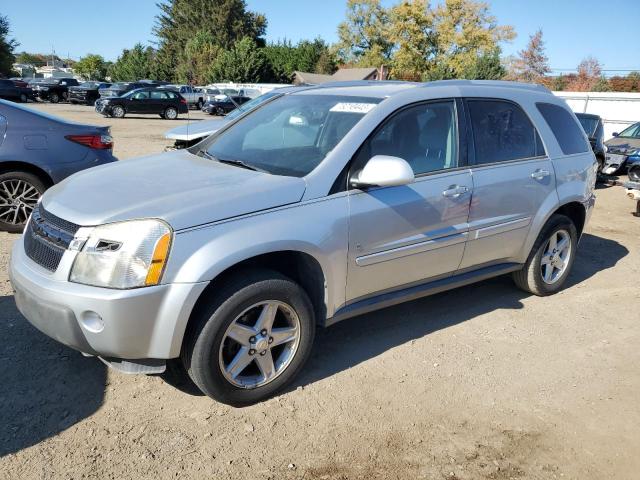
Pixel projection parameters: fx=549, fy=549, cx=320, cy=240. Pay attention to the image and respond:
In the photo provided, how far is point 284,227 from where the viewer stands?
3059 millimetres

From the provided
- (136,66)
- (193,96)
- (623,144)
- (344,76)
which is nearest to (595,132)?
(623,144)

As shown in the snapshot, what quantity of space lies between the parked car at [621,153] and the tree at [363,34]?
6074 centimetres

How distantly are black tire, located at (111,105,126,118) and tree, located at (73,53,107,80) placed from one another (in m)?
68.9

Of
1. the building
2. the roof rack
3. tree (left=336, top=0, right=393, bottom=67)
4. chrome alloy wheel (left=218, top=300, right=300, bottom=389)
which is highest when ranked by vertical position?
tree (left=336, top=0, right=393, bottom=67)

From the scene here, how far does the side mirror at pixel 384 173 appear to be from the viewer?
3232mm

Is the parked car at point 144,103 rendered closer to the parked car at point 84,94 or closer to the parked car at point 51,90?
the parked car at point 84,94

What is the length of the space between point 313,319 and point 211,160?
1371 mm

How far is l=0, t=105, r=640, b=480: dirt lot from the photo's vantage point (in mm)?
2748

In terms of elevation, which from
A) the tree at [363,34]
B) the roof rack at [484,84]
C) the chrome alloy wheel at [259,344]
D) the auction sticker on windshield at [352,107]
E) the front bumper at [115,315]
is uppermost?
the tree at [363,34]

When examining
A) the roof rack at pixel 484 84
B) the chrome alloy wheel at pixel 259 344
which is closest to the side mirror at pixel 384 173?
the chrome alloy wheel at pixel 259 344

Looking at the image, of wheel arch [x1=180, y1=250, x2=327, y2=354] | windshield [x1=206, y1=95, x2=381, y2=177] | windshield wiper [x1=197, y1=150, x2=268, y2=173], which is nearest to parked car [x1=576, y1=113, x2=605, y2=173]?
windshield [x1=206, y1=95, x2=381, y2=177]

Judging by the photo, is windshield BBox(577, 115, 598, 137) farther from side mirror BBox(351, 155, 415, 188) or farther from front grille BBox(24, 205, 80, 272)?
front grille BBox(24, 205, 80, 272)

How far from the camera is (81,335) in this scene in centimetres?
278

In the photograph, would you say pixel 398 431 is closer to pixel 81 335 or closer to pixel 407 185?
pixel 407 185
